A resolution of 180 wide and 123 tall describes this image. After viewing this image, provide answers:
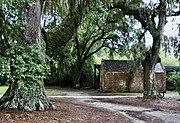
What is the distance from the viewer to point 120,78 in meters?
29.0

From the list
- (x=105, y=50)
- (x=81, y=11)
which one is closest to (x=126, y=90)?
(x=105, y=50)

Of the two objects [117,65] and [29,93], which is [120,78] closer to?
[117,65]

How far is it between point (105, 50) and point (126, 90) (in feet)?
16.7

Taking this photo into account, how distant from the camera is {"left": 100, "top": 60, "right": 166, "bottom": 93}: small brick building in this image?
28.6 m

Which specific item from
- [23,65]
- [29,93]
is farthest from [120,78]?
[23,65]

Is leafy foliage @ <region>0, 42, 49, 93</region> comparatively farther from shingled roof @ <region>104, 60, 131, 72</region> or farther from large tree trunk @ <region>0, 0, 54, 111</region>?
shingled roof @ <region>104, 60, 131, 72</region>

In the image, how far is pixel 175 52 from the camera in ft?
61.8

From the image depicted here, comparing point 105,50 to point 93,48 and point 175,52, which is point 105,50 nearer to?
point 93,48

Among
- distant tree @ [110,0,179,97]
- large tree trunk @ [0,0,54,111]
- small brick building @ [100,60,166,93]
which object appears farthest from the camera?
small brick building @ [100,60,166,93]

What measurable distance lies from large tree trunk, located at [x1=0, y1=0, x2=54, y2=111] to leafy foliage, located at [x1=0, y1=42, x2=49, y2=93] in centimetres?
122

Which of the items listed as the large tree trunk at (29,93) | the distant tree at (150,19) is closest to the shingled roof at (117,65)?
the distant tree at (150,19)

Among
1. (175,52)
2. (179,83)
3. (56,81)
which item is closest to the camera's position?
(179,83)

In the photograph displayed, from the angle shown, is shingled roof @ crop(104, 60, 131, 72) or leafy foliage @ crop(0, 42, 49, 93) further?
shingled roof @ crop(104, 60, 131, 72)

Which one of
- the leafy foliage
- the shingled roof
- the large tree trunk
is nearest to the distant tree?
the large tree trunk
